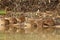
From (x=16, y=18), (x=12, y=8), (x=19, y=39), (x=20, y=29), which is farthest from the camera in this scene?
(x=12, y=8)

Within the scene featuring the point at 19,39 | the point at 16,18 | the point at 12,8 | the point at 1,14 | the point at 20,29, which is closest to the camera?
the point at 19,39

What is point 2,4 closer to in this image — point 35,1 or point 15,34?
point 35,1

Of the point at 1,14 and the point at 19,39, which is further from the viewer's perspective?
the point at 1,14

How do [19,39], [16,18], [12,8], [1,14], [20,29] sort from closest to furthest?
1. [19,39]
2. [20,29]
3. [16,18]
4. [1,14]
5. [12,8]

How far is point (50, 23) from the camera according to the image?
286 inches

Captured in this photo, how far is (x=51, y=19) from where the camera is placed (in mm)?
7387

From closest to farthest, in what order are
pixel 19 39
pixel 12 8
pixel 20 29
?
1. pixel 19 39
2. pixel 20 29
3. pixel 12 8

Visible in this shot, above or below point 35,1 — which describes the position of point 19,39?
below

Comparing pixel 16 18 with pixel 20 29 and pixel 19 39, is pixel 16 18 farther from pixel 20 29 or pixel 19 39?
pixel 19 39

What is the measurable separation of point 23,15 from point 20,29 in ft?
3.03

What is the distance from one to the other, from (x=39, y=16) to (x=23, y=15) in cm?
49

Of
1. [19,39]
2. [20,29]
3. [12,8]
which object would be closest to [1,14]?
[12,8]

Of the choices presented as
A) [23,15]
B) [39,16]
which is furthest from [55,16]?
[23,15]

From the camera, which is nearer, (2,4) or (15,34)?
(15,34)
